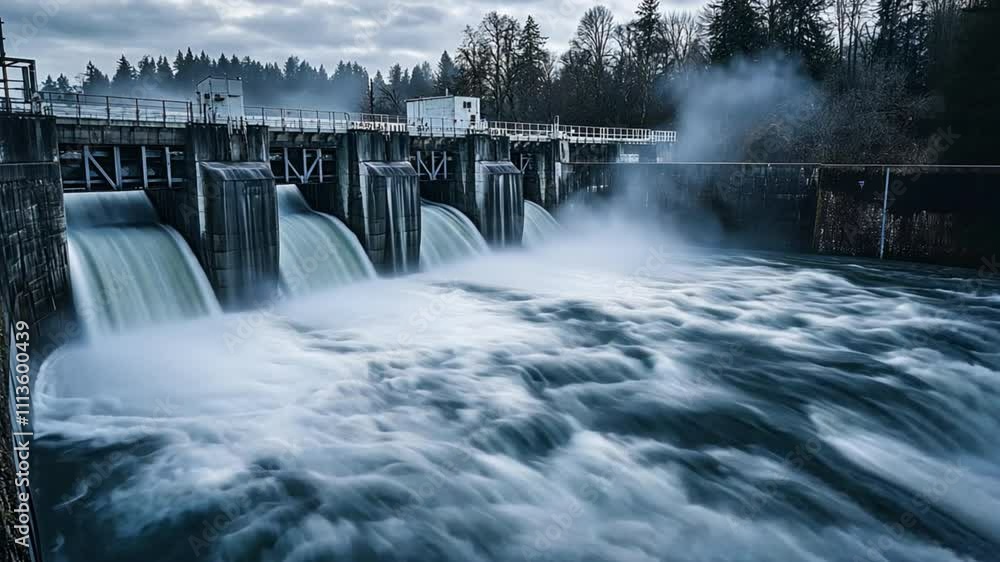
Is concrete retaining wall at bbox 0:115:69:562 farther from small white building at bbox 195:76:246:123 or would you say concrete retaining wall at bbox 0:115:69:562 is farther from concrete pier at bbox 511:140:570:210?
concrete pier at bbox 511:140:570:210

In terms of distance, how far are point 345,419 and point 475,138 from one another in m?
19.7

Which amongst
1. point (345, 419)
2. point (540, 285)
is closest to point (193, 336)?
point (345, 419)

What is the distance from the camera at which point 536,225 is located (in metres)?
34.5

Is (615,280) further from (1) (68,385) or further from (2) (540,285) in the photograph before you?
(1) (68,385)

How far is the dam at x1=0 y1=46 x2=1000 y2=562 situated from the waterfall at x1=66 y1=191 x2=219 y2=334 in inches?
3.1

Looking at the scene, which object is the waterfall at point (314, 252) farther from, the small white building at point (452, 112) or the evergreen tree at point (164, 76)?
the evergreen tree at point (164, 76)

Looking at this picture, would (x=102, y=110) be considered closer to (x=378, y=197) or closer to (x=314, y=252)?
(x=314, y=252)

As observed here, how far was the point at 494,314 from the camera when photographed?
20.5m

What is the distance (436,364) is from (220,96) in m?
14.0

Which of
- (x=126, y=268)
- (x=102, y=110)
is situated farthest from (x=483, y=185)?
(x=126, y=268)

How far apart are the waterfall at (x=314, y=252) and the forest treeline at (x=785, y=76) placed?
13.3 meters

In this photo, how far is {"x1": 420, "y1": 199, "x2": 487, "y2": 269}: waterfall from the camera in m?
27.5

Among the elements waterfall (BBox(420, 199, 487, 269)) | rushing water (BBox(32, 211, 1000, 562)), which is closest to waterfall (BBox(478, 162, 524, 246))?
waterfall (BBox(420, 199, 487, 269))

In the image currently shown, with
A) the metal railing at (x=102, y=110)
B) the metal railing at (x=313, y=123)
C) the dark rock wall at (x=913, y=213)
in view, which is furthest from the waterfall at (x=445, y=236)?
the dark rock wall at (x=913, y=213)
